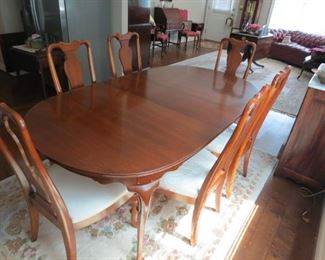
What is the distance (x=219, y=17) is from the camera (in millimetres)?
7695

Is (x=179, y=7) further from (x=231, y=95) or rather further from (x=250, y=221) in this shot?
(x=250, y=221)

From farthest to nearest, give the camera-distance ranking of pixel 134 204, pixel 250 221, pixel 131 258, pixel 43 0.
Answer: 1. pixel 43 0
2. pixel 250 221
3. pixel 134 204
4. pixel 131 258

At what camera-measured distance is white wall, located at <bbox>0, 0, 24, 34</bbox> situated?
11.9 feet

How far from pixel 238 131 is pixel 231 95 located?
816 mm

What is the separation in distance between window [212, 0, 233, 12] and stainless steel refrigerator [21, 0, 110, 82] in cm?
536

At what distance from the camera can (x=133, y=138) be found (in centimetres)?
118

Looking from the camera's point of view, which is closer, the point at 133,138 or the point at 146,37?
the point at 133,138

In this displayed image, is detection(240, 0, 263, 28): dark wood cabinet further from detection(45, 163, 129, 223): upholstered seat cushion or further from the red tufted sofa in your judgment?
detection(45, 163, 129, 223): upholstered seat cushion

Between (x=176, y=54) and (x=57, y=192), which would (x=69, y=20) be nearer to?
(x=57, y=192)

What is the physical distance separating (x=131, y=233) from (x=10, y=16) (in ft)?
12.6

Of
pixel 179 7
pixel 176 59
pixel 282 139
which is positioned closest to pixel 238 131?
pixel 282 139

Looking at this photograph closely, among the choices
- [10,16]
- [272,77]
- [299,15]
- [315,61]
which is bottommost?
[272,77]

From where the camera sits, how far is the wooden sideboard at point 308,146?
72.4 inches

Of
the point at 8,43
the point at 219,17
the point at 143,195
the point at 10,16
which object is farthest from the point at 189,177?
the point at 219,17
